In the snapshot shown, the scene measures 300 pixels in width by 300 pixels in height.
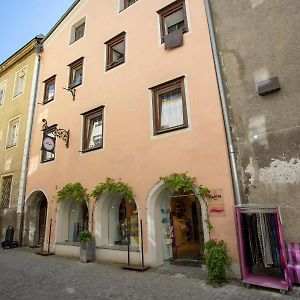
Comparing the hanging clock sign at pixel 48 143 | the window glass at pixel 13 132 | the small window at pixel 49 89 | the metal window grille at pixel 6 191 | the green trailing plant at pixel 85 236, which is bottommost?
the green trailing plant at pixel 85 236

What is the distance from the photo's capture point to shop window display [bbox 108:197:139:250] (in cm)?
954

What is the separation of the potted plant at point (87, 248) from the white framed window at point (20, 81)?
1124 centimetres

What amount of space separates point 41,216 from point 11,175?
3177 millimetres

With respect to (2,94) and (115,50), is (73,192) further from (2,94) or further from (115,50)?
(2,94)

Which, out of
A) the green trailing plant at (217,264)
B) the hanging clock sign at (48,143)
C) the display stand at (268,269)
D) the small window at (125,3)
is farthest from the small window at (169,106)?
the hanging clock sign at (48,143)

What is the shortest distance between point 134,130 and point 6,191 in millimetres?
9770

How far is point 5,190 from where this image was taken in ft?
49.3

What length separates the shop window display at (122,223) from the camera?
954 centimetres

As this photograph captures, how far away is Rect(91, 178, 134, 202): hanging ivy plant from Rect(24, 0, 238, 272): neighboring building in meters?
0.24

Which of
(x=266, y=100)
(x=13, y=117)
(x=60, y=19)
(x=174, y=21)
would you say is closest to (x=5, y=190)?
(x=13, y=117)

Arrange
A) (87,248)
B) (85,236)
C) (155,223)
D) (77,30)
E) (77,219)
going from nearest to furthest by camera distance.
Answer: (155,223)
(87,248)
(85,236)
(77,219)
(77,30)

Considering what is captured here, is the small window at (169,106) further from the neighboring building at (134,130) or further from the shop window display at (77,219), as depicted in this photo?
the shop window display at (77,219)

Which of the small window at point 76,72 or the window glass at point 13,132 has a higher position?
the small window at point 76,72

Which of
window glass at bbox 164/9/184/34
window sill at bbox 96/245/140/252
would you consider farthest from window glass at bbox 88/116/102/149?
window glass at bbox 164/9/184/34
